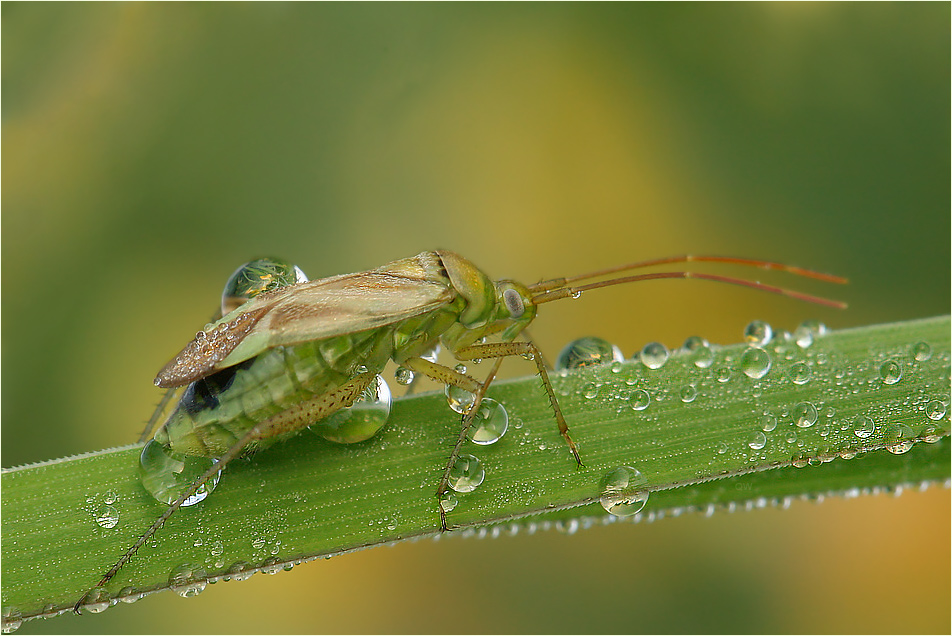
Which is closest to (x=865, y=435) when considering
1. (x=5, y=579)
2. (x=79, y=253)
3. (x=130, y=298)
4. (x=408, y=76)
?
(x=5, y=579)

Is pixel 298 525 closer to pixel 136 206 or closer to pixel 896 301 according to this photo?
pixel 136 206

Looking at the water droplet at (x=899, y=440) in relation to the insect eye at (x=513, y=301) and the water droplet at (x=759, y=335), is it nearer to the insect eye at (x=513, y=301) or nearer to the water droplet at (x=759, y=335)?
the water droplet at (x=759, y=335)

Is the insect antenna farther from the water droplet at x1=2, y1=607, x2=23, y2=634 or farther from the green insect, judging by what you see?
the water droplet at x1=2, y1=607, x2=23, y2=634

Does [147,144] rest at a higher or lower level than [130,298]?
higher

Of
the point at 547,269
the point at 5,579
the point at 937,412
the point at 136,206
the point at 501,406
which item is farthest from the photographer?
the point at 547,269

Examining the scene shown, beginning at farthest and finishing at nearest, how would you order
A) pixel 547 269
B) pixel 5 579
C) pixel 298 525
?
1. pixel 547 269
2. pixel 298 525
3. pixel 5 579

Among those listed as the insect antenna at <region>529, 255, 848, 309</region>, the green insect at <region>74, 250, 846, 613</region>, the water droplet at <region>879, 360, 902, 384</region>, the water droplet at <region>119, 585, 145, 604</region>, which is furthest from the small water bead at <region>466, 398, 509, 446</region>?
the water droplet at <region>879, 360, 902, 384</region>
